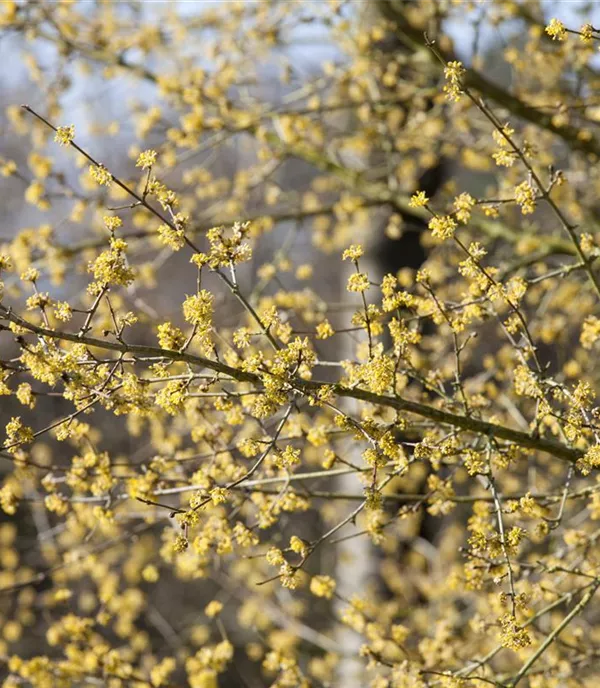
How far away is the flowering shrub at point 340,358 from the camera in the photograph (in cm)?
222

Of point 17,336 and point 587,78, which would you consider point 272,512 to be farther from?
point 587,78

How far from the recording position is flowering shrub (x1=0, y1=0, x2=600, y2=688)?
2221mm

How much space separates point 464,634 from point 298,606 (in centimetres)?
130

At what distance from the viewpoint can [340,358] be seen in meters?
5.60

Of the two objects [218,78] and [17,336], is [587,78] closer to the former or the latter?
[218,78]

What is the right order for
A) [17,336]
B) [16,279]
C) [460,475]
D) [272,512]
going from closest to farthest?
[17,336]
[272,512]
[460,475]
[16,279]

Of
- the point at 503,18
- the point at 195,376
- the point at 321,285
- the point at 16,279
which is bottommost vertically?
the point at 195,376

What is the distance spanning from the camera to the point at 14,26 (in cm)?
462

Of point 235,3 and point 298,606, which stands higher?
point 235,3

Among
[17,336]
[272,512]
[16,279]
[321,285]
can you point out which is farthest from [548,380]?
[321,285]

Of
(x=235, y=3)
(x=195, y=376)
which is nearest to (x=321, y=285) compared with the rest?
(x=235, y=3)

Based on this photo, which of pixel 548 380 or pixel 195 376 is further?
pixel 548 380

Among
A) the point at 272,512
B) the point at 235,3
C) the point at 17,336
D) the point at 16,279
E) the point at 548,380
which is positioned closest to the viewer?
the point at 17,336

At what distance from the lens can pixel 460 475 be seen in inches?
136
